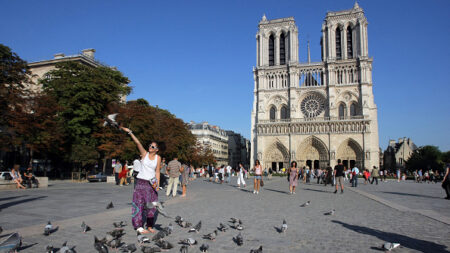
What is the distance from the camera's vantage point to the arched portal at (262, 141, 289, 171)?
194ft

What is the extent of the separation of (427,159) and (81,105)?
60.7m

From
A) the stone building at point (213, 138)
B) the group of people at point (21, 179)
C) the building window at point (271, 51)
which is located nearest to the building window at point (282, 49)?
the building window at point (271, 51)

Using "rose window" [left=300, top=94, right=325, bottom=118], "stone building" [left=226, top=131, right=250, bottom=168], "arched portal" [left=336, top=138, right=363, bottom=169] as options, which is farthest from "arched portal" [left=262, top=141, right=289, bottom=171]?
"stone building" [left=226, top=131, right=250, bottom=168]

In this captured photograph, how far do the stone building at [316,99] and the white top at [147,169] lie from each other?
53.6 metres

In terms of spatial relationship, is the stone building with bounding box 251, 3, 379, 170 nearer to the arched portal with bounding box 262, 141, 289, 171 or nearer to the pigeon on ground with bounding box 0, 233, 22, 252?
the arched portal with bounding box 262, 141, 289, 171

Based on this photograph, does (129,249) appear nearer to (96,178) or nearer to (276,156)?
(96,178)

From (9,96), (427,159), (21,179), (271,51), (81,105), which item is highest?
(271,51)

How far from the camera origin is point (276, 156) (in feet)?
196

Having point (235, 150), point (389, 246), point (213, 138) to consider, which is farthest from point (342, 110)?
point (389, 246)

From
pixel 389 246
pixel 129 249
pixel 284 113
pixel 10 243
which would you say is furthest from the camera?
pixel 284 113

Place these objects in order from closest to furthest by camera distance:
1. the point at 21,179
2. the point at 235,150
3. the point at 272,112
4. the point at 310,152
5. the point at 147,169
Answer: the point at 147,169 < the point at 21,179 < the point at 310,152 < the point at 272,112 < the point at 235,150

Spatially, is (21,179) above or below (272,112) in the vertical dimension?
below

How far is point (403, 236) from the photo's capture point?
18.9ft

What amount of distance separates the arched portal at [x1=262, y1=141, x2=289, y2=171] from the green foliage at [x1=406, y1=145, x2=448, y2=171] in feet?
86.1
